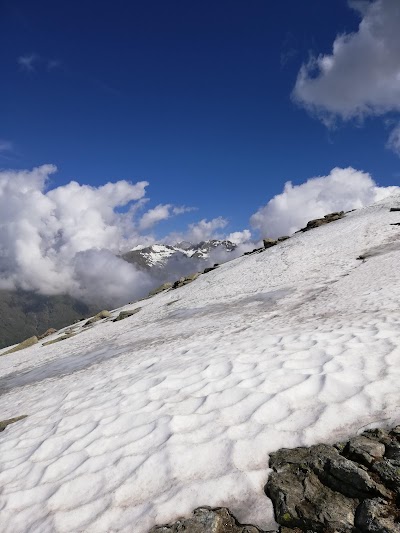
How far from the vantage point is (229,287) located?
29.8m

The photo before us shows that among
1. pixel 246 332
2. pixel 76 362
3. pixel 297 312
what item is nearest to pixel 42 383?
pixel 76 362

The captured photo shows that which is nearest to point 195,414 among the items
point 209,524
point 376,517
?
point 209,524

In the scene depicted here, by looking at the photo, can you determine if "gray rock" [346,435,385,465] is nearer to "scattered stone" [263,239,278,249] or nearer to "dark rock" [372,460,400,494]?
"dark rock" [372,460,400,494]

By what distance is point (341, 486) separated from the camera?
467 cm

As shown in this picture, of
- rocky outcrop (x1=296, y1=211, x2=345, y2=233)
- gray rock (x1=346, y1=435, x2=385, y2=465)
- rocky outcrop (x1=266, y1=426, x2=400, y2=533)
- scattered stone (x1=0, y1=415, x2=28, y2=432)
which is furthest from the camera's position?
rocky outcrop (x1=296, y1=211, x2=345, y2=233)

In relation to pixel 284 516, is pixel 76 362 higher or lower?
higher

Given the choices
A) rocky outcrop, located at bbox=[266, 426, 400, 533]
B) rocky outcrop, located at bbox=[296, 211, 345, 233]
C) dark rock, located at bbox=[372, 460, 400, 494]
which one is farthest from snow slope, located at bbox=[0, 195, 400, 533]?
rocky outcrop, located at bbox=[296, 211, 345, 233]

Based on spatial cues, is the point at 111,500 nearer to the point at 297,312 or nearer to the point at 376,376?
the point at 376,376

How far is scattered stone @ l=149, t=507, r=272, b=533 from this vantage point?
14.8 ft

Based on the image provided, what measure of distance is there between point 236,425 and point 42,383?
40.1 feet

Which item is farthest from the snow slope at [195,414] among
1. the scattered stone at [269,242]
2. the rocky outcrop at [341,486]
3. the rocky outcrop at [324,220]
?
the rocky outcrop at [324,220]

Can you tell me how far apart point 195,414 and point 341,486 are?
133 inches

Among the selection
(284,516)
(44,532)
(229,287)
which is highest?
(229,287)

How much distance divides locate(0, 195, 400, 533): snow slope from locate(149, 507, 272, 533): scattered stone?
0.15m
